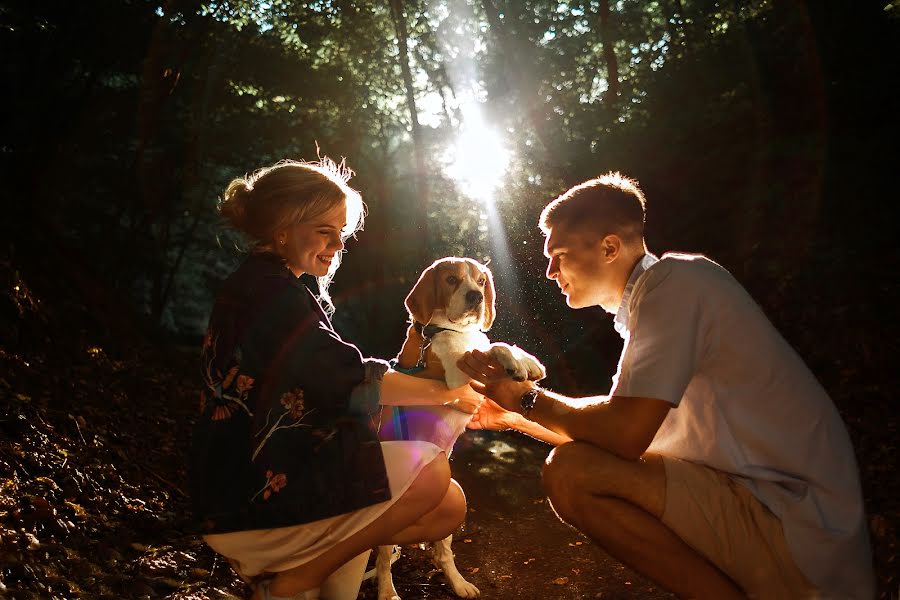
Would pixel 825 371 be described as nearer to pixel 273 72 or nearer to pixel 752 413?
pixel 752 413

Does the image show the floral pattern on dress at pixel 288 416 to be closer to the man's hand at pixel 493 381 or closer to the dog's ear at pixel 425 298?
the man's hand at pixel 493 381

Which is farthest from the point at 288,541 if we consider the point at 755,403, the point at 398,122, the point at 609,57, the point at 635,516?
the point at 398,122

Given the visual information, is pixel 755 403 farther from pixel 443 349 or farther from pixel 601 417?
pixel 443 349

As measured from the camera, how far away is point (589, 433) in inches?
99.7

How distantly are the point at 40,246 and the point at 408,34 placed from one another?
13900 millimetres

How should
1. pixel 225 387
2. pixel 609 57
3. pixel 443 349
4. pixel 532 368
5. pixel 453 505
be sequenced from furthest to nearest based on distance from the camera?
pixel 609 57 → pixel 443 349 → pixel 532 368 → pixel 453 505 → pixel 225 387

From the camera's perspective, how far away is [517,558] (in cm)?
470

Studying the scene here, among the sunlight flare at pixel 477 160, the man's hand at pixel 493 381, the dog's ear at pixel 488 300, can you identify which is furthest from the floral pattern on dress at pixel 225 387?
the sunlight flare at pixel 477 160

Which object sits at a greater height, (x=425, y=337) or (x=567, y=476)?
(x=425, y=337)

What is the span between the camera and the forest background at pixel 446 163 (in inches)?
314

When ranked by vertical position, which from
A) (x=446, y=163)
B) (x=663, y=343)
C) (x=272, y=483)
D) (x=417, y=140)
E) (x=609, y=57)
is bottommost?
(x=272, y=483)

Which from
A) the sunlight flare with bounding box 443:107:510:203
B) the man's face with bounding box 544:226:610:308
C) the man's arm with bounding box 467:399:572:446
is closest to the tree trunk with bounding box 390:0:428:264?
the sunlight flare with bounding box 443:107:510:203

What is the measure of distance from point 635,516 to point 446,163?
17638mm

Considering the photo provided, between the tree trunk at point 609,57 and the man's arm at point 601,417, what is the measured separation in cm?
1424
